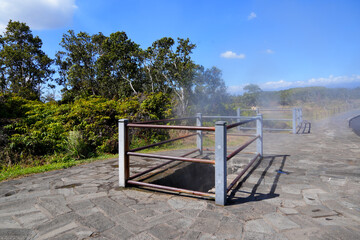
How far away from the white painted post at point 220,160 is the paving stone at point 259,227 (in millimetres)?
411

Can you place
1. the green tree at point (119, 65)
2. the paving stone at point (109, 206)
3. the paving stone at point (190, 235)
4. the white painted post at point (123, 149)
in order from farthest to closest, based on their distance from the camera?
the green tree at point (119, 65) < the white painted post at point (123, 149) < the paving stone at point (109, 206) < the paving stone at point (190, 235)

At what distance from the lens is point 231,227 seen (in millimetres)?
1911

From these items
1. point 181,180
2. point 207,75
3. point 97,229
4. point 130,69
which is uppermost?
point 130,69

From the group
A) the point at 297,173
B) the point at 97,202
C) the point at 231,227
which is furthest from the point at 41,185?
the point at 297,173

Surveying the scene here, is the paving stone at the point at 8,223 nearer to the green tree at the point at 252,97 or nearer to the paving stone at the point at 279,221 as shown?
the paving stone at the point at 279,221

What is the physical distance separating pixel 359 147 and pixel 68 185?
21.3 feet

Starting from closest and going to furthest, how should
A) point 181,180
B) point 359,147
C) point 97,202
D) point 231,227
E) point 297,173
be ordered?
point 231,227 → point 97,202 → point 297,173 → point 181,180 → point 359,147

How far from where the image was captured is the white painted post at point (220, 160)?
2283 mm

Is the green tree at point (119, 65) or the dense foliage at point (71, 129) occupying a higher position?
the green tree at point (119, 65)

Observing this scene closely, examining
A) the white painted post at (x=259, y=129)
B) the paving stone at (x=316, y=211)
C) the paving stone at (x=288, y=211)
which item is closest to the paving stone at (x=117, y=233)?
the paving stone at (x=288, y=211)

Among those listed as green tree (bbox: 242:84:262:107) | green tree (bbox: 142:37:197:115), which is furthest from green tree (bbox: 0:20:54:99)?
green tree (bbox: 242:84:262:107)

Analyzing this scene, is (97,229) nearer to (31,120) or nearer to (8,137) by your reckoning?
(8,137)

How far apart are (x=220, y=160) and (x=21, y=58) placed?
2254 centimetres

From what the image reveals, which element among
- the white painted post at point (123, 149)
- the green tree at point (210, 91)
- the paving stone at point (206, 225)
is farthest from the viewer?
the green tree at point (210, 91)
